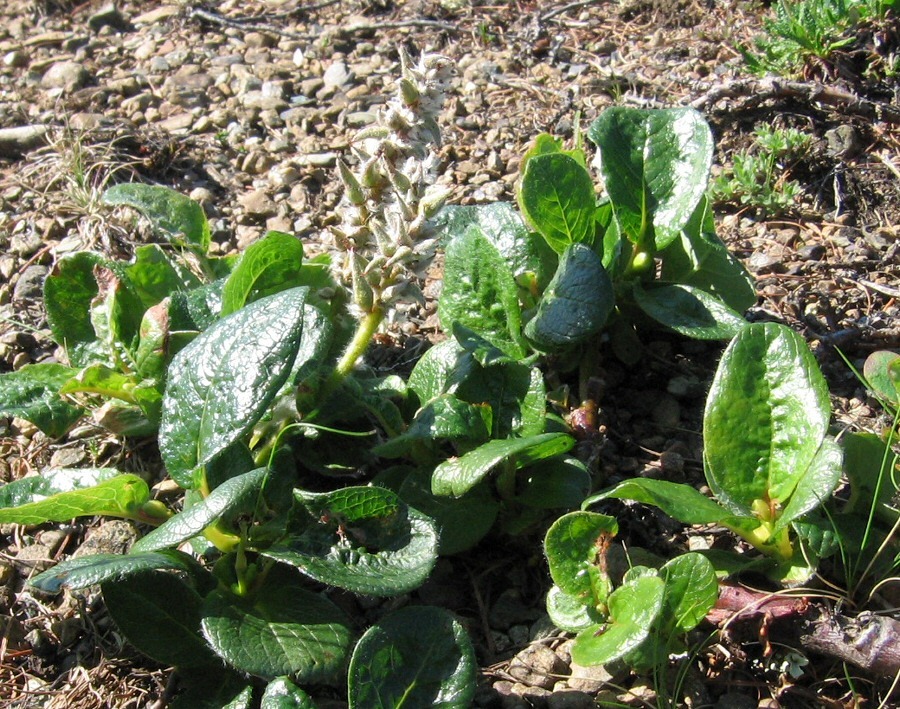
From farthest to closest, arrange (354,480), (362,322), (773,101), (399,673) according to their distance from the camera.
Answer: (773,101), (354,480), (362,322), (399,673)

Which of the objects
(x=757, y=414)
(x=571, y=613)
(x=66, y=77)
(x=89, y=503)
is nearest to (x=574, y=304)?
(x=757, y=414)

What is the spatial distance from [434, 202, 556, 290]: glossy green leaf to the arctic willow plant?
0.35 metres

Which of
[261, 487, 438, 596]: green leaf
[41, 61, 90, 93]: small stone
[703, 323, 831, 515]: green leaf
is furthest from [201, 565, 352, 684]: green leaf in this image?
[41, 61, 90, 93]: small stone

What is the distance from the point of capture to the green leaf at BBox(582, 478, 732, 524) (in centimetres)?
199

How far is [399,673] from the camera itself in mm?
2010

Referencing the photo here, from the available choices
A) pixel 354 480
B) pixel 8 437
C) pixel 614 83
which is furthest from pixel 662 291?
pixel 8 437

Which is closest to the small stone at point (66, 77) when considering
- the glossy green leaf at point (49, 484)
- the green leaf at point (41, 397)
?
the green leaf at point (41, 397)

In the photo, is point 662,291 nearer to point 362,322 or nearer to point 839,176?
→ point 362,322

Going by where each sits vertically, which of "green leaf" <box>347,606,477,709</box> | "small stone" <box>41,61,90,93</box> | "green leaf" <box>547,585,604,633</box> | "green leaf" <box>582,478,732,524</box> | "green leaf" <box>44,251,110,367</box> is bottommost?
"green leaf" <box>547,585,604,633</box>

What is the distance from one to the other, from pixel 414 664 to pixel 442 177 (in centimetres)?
211

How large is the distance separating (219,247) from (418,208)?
1447 mm

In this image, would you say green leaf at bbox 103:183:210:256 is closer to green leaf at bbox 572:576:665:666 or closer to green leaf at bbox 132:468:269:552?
green leaf at bbox 132:468:269:552

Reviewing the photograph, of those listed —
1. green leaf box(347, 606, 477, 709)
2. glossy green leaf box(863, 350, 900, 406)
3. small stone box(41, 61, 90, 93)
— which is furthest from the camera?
small stone box(41, 61, 90, 93)

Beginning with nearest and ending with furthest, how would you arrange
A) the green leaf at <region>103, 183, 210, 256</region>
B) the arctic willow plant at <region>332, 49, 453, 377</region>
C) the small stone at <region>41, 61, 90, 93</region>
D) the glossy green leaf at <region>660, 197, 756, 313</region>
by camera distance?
1. the arctic willow plant at <region>332, 49, 453, 377</region>
2. the glossy green leaf at <region>660, 197, 756, 313</region>
3. the green leaf at <region>103, 183, 210, 256</region>
4. the small stone at <region>41, 61, 90, 93</region>
